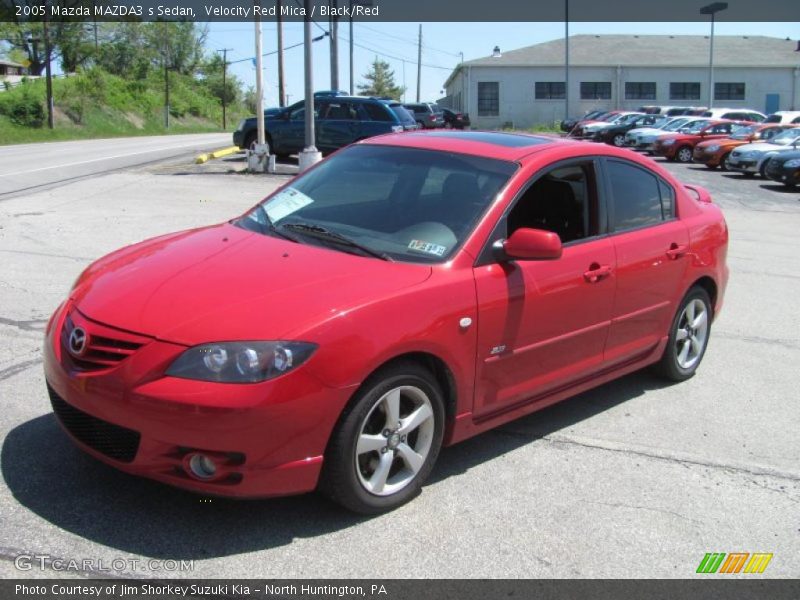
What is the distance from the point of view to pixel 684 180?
23047 mm

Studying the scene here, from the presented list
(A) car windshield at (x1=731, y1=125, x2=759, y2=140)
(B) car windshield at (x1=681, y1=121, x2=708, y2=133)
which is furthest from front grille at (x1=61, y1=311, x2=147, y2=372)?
(B) car windshield at (x1=681, y1=121, x2=708, y2=133)

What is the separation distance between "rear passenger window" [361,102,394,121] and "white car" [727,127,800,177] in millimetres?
10859

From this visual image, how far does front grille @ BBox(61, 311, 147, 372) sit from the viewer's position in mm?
3311

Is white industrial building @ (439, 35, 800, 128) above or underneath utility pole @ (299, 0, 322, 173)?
above

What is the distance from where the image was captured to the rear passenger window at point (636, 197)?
197 inches

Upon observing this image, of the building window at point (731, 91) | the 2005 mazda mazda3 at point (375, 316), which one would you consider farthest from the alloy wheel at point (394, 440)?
the building window at point (731, 91)

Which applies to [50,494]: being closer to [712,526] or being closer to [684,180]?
[712,526]

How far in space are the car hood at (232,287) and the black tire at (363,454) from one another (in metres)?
0.35

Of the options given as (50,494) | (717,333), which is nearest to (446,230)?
(50,494)

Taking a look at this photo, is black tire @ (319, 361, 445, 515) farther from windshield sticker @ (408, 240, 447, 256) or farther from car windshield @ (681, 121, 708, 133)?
car windshield @ (681, 121, 708, 133)

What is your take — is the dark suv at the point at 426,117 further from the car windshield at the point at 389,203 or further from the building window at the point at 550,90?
the car windshield at the point at 389,203

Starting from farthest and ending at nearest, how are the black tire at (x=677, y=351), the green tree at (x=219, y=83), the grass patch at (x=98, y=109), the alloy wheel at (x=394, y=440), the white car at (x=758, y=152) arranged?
the green tree at (x=219, y=83) → the grass patch at (x=98, y=109) → the white car at (x=758, y=152) → the black tire at (x=677, y=351) → the alloy wheel at (x=394, y=440)

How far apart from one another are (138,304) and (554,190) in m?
2.40

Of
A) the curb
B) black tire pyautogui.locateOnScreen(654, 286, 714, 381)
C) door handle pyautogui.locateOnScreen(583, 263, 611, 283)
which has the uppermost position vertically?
the curb
